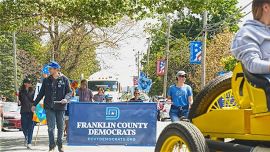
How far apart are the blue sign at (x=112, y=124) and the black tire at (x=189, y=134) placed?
7.02m

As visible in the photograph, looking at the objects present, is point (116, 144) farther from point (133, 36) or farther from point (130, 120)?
point (133, 36)

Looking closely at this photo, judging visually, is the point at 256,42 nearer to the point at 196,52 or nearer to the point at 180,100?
the point at 180,100

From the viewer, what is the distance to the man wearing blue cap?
35.8 ft

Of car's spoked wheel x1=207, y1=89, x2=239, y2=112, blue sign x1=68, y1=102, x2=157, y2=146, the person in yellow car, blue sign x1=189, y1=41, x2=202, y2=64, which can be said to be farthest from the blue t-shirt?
blue sign x1=189, y1=41, x2=202, y2=64

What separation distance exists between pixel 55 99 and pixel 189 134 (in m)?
6.74

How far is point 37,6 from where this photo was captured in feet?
52.4

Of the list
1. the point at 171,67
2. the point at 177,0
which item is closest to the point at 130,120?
the point at 177,0

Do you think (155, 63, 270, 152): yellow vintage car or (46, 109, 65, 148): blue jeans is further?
(46, 109, 65, 148): blue jeans

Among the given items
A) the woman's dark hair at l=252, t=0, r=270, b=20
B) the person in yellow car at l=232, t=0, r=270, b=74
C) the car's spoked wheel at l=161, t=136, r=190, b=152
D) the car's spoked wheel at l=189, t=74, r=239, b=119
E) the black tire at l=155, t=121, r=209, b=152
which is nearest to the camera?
the person in yellow car at l=232, t=0, r=270, b=74

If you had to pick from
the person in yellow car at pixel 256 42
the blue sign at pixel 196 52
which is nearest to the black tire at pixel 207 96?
the person in yellow car at pixel 256 42

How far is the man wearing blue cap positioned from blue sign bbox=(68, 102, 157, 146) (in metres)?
0.97

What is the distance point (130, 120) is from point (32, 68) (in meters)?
47.4

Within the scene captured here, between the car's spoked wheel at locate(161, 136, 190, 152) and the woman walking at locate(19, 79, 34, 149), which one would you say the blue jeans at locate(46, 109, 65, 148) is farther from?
the car's spoked wheel at locate(161, 136, 190, 152)

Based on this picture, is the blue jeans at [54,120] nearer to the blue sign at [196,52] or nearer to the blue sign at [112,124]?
the blue sign at [112,124]
